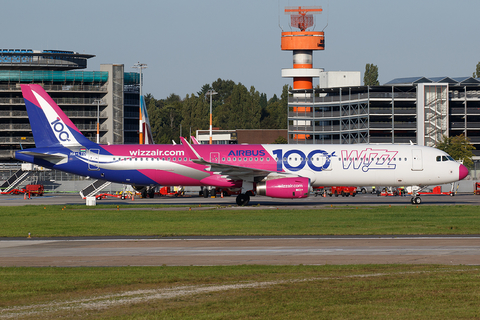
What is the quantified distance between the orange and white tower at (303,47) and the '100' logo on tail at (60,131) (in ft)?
345

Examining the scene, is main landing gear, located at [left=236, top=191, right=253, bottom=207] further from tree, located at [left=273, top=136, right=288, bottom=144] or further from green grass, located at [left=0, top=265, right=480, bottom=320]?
tree, located at [left=273, top=136, right=288, bottom=144]

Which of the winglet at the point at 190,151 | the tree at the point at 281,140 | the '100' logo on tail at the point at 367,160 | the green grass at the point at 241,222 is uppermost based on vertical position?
the tree at the point at 281,140

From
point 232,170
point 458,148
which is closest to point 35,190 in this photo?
point 232,170

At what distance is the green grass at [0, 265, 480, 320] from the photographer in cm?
1143

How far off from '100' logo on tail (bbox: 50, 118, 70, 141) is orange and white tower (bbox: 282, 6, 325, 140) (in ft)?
345

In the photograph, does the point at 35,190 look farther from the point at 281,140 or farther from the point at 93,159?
the point at 281,140

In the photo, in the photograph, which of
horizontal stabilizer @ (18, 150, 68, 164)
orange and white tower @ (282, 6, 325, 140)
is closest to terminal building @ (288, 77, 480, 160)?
orange and white tower @ (282, 6, 325, 140)

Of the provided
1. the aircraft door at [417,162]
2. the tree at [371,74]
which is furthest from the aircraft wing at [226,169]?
the tree at [371,74]

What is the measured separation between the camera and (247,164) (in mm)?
44031

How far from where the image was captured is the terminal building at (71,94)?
148m

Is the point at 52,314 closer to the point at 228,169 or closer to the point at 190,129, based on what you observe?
the point at 228,169

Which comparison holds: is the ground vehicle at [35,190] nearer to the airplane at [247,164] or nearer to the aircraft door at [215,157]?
the airplane at [247,164]

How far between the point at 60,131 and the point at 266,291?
3621 centimetres

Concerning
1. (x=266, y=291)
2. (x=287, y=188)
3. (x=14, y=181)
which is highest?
(x=287, y=188)
